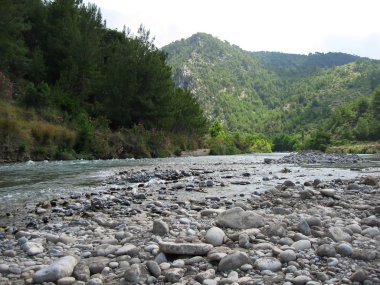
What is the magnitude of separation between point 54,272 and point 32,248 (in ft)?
3.50

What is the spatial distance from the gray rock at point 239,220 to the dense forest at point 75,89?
19415mm

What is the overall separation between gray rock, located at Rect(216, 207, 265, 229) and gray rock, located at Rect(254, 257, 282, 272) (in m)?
1.43

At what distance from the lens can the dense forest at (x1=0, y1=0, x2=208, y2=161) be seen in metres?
25.0

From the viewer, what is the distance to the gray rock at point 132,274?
363 cm

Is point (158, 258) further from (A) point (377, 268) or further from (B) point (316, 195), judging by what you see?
(B) point (316, 195)

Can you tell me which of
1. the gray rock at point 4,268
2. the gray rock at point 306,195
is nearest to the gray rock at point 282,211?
the gray rock at point 306,195

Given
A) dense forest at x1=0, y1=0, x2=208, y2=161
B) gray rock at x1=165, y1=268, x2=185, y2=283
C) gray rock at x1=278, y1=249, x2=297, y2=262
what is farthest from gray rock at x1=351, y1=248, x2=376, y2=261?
dense forest at x1=0, y1=0, x2=208, y2=161

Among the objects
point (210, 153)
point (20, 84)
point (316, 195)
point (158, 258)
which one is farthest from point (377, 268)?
point (210, 153)

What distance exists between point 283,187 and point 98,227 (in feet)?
20.8

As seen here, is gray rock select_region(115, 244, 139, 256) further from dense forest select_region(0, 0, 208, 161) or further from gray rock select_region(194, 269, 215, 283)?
dense forest select_region(0, 0, 208, 161)

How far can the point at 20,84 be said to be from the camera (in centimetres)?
3091

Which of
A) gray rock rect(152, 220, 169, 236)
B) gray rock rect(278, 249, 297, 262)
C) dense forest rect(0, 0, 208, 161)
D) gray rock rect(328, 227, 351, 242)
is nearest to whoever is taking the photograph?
gray rock rect(278, 249, 297, 262)

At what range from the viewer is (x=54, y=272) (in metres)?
3.63

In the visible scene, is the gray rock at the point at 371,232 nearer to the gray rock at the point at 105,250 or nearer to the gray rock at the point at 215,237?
the gray rock at the point at 215,237
